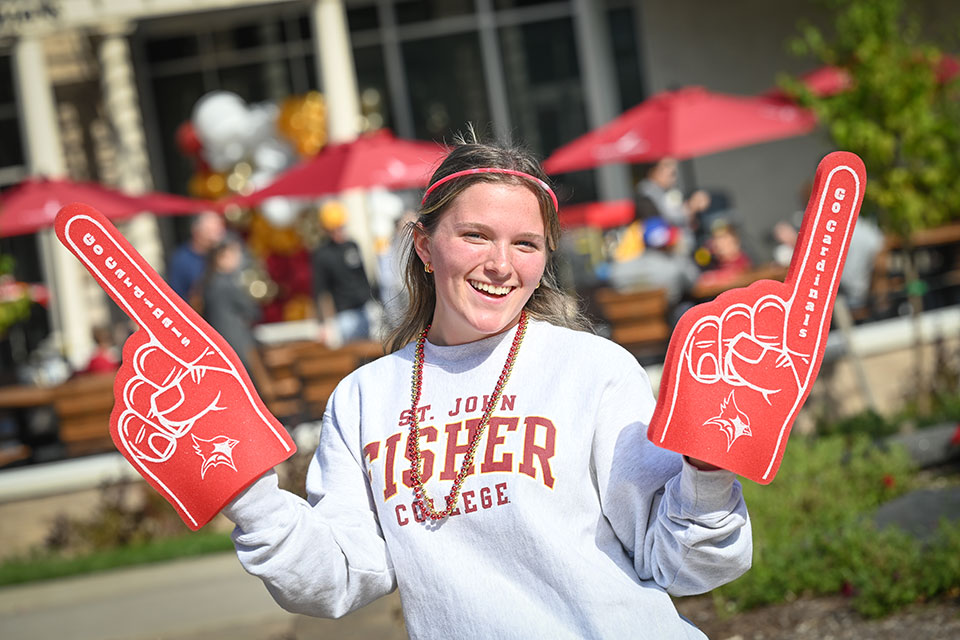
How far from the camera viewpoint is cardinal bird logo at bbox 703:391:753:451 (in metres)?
1.88

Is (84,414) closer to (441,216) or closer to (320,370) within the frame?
(320,370)

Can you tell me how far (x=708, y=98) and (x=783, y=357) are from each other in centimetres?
871

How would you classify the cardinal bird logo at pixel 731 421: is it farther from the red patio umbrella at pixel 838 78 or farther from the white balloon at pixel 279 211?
the white balloon at pixel 279 211

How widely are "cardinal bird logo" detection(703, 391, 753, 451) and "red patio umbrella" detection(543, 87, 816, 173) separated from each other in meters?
7.85

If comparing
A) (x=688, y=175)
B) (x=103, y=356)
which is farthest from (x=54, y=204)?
(x=688, y=175)

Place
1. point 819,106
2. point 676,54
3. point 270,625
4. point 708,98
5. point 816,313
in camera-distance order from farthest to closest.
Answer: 1. point 676,54
2. point 708,98
3. point 819,106
4. point 270,625
5. point 816,313

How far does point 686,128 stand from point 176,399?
27.5 feet

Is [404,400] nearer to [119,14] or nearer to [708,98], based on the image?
[708,98]

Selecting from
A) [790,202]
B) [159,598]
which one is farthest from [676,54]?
[159,598]

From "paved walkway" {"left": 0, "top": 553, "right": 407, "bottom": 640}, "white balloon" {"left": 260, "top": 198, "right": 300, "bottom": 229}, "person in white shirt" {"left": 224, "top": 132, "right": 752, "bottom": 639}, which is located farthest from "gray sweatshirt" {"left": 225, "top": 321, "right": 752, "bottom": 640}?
"white balloon" {"left": 260, "top": 198, "right": 300, "bottom": 229}

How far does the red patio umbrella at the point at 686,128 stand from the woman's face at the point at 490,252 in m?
7.57

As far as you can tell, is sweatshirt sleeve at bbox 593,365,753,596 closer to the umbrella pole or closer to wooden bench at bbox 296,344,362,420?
wooden bench at bbox 296,344,362,420

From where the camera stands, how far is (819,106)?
7.93m

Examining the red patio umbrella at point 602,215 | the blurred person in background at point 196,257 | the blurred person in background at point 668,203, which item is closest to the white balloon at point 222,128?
the blurred person in background at point 196,257
